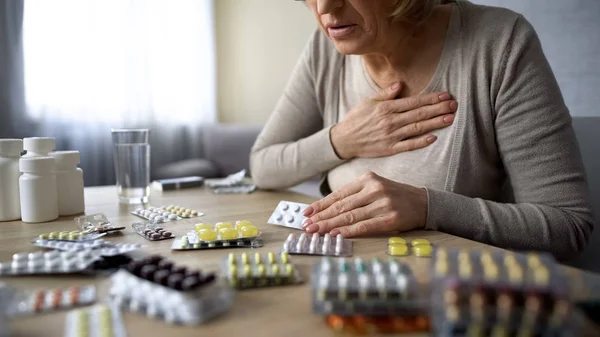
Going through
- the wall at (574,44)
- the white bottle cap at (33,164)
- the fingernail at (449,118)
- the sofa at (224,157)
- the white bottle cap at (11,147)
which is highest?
the wall at (574,44)

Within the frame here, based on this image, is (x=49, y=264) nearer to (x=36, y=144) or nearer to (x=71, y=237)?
(x=71, y=237)

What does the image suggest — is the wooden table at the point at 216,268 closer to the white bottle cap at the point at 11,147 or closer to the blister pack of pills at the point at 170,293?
the blister pack of pills at the point at 170,293

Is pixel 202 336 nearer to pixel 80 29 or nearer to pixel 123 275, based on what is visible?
pixel 123 275

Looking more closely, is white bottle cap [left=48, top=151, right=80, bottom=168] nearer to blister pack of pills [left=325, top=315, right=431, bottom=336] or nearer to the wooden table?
the wooden table

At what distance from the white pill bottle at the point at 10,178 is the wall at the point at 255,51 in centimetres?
196

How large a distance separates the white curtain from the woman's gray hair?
2089mm

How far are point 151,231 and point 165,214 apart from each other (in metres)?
0.14

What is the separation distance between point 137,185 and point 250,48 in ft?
6.74

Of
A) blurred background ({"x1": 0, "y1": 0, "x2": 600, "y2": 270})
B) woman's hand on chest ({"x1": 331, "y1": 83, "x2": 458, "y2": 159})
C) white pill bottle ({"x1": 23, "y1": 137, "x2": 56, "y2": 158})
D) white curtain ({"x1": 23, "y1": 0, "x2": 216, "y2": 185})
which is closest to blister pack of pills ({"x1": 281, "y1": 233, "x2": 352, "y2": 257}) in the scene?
woman's hand on chest ({"x1": 331, "y1": 83, "x2": 458, "y2": 159})

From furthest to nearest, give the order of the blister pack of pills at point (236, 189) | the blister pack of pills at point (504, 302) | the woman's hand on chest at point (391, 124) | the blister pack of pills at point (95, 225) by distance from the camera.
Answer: the blister pack of pills at point (236, 189) → the woman's hand on chest at point (391, 124) → the blister pack of pills at point (95, 225) → the blister pack of pills at point (504, 302)

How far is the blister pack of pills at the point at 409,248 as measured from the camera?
2.17ft

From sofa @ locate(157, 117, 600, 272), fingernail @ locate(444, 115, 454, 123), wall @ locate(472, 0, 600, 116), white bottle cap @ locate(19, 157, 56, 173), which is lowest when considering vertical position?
sofa @ locate(157, 117, 600, 272)

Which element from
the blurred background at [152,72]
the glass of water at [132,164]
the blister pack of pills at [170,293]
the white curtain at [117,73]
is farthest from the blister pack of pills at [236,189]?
the white curtain at [117,73]

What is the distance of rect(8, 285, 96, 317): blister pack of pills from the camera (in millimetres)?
480
